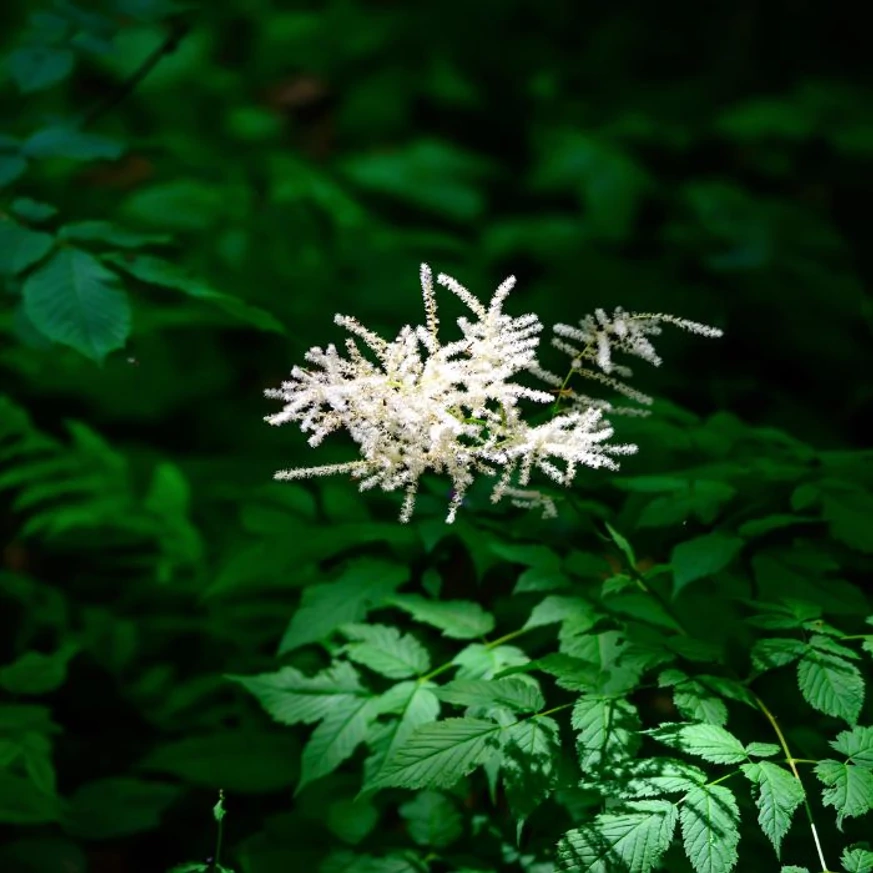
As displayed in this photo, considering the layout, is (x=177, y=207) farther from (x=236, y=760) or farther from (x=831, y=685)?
(x=831, y=685)

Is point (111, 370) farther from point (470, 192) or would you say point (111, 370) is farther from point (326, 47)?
point (326, 47)

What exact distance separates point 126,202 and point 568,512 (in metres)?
3.55

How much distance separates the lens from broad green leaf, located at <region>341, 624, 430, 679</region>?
1.97m

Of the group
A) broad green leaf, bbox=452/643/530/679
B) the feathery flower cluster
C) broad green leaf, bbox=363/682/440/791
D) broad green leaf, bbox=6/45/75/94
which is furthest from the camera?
broad green leaf, bbox=6/45/75/94

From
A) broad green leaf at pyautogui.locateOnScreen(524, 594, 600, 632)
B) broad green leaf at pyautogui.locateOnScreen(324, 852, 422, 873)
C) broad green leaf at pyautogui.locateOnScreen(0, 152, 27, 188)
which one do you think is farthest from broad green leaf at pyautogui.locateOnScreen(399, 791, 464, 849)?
broad green leaf at pyautogui.locateOnScreen(0, 152, 27, 188)

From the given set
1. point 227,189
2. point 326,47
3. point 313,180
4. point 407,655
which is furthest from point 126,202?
point 407,655

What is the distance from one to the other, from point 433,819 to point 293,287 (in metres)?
2.61

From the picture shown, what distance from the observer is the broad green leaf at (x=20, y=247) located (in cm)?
221

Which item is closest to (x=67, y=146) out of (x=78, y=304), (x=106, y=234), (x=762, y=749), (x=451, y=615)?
(x=106, y=234)

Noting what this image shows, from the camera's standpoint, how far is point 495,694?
1746 millimetres

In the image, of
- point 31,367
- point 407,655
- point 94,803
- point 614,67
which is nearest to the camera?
point 407,655

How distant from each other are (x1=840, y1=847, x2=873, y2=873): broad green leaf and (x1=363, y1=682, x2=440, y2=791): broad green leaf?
794 millimetres

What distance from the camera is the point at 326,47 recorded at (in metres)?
6.90

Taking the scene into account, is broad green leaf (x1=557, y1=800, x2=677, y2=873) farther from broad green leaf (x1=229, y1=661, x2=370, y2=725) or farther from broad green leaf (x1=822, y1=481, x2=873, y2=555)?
broad green leaf (x1=822, y1=481, x2=873, y2=555)
